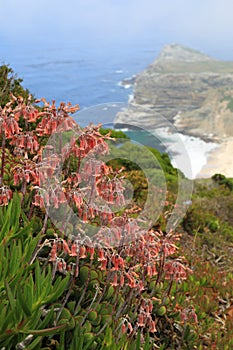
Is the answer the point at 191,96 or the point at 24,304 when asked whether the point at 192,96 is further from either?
the point at 24,304

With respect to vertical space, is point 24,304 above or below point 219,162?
below

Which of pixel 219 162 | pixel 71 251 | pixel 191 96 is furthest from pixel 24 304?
pixel 191 96

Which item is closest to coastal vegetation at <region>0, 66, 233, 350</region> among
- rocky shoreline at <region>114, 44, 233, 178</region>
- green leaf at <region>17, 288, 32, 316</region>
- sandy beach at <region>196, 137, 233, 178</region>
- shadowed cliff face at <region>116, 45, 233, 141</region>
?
green leaf at <region>17, 288, 32, 316</region>

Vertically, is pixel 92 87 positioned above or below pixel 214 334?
above

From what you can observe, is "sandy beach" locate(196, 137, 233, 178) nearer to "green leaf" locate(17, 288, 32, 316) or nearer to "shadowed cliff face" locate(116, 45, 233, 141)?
"shadowed cliff face" locate(116, 45, 233, 141)

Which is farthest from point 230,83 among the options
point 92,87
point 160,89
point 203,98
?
point 92,87

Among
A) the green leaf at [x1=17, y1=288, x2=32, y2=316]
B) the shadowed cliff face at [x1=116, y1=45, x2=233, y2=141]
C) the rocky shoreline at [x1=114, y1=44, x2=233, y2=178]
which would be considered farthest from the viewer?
the shadowed cliff face at [x1=116, y1=45, x2=233, y2=141]

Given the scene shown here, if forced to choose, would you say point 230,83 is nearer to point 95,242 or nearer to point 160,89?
point 160,89
